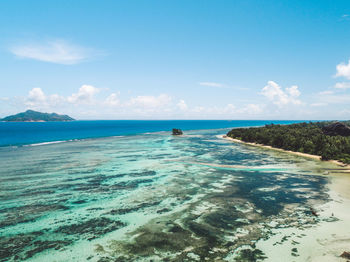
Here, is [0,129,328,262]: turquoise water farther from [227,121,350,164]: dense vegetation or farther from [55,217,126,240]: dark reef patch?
[227,121,350,164]: dense vegetation

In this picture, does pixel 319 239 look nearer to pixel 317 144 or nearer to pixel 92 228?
pixel 92 228

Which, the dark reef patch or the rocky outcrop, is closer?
the dark reef patch

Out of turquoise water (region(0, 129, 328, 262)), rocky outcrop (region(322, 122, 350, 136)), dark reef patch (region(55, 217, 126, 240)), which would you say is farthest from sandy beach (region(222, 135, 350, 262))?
rocky outcrop (region(322, 122, 350, 136))

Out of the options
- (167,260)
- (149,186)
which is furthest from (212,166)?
(167,260)

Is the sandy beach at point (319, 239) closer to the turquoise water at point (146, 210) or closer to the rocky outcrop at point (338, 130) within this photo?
the turquoise water at point (146, 210)

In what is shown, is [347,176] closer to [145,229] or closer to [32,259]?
[145,229]

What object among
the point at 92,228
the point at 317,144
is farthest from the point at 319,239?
the point at 317,144

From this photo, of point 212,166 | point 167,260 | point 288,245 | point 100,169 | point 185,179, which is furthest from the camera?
point 212,166

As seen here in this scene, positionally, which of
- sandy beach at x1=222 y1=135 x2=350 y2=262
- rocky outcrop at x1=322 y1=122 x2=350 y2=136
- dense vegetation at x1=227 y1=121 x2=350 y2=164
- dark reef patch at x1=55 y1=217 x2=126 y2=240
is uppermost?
rocky outcrop at x1=322 y1=122 x2=350 y2=136
